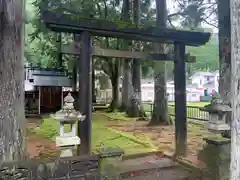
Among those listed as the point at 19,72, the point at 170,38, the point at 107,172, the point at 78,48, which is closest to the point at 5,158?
the point at 19,72

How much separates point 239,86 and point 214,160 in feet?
7.12

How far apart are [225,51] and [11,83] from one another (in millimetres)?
4803

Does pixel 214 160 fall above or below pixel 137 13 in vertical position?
below

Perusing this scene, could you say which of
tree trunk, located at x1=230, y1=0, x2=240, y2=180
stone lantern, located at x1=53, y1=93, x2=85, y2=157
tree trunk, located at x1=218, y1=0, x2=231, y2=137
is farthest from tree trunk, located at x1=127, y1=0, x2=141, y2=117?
tree trunk, located at x1=230, y1=0, x2=240, y2=180

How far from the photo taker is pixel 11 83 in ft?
11.6

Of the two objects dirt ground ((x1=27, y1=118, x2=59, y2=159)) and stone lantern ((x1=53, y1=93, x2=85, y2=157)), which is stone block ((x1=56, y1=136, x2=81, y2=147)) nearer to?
stone lantern ((x1=53, y1=93, x2=85, y2=157))

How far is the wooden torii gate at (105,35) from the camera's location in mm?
3963

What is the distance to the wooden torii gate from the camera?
13.0 feet

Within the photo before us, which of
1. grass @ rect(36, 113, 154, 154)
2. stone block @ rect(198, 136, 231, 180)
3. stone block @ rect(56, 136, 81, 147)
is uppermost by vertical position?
stone block @ rect(56, 136, 81, 147)

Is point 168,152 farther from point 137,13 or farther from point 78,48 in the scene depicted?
point 137,13

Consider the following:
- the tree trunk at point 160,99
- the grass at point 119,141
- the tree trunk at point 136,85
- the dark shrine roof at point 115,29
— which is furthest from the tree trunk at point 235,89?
the tree trunk at point 136,85

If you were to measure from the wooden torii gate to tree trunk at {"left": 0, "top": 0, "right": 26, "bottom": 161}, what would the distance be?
518 millimetres

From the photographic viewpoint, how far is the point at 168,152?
220 inches

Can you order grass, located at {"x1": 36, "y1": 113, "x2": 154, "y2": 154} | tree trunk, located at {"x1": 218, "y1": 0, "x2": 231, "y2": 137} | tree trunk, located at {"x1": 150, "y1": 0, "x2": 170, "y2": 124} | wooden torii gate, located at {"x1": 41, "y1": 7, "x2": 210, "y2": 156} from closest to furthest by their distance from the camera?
1. wooden torii gate, located at {"x1": 41, "y1": 7, "x2": 210, "y2": 156}
2. tree trunk, located at {"x1": 218, "y1": 0, "x2": 231, "y2": 137}
3. grass, located at {"x1": 36, "y1": 113, "x2": 154, "y2": 154}
4. tree trunk, located at {"x1": 150, "y1": 0, "x2": 170, "y2": 124}
